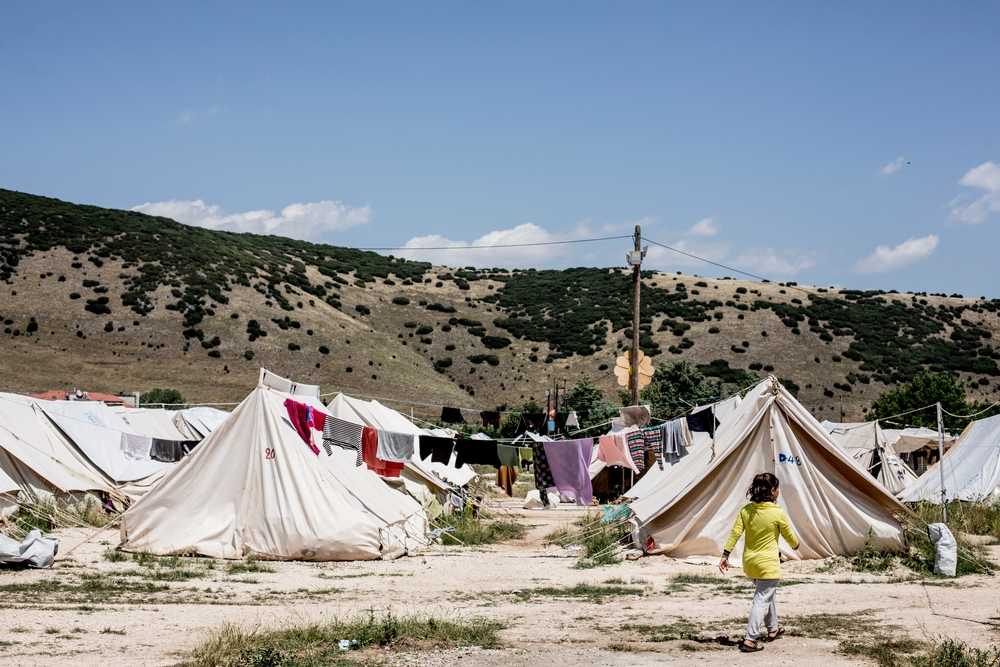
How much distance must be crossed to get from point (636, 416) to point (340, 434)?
22.8 ft

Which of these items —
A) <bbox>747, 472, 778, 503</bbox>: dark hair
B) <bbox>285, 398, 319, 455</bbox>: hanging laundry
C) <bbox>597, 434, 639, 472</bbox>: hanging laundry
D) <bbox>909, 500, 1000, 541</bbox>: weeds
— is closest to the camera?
<bbox>747, 472, 778, 503</bbox>: dark hair

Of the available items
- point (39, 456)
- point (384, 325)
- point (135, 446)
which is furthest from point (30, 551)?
point (384, 325)

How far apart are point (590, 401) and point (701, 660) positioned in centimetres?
4816

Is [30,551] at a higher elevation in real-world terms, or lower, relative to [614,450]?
lower

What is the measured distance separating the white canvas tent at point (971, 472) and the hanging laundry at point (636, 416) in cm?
584

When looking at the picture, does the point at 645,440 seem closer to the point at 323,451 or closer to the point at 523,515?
the point at 523,515

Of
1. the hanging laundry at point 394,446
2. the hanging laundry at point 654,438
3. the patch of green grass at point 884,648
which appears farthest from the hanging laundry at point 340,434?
the patch of green grass at point 884,648

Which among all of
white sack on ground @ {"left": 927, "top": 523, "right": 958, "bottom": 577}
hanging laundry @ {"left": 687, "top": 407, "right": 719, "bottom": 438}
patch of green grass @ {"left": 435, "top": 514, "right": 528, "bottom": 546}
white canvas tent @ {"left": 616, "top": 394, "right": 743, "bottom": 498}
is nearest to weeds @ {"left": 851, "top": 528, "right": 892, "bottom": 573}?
white sack on ground @ {"left": 927, "top": 523, "right": 958, "bottom": 577}

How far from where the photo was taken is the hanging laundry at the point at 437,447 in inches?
880

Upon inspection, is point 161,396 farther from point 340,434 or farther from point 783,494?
point 783,494

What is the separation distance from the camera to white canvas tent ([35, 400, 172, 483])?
22.4 meters

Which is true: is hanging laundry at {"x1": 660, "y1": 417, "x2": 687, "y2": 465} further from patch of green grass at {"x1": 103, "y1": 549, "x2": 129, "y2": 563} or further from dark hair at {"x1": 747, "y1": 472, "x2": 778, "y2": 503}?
dark hair at {"x1": 747, "y1": 472, "x2": 778, "y2": 503}

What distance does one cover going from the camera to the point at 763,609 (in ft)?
27.5

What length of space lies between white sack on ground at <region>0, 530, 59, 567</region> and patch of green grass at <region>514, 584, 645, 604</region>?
6.70 meters
